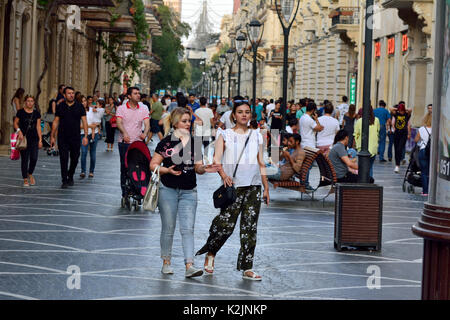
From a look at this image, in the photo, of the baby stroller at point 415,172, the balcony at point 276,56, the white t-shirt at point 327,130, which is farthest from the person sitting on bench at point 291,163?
the balcony at point 276,56

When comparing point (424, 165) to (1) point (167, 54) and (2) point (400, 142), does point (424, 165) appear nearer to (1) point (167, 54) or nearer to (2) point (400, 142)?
(2) point (400, 142)

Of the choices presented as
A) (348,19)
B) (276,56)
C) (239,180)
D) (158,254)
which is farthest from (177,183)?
(276,56)

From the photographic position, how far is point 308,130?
19.7m

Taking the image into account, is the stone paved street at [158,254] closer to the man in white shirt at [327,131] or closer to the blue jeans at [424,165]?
the blue jeans at [424,165]

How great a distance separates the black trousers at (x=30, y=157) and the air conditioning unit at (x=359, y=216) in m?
7.76

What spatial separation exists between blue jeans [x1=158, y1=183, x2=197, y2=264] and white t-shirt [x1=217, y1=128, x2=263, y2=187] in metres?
0.43

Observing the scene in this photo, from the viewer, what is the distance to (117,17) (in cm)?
4528

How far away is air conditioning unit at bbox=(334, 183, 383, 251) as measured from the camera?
11.0 metres

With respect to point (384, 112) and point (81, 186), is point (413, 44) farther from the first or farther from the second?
point (81, 186)

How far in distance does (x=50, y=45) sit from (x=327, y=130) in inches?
750

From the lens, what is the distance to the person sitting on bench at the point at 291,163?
16.2m

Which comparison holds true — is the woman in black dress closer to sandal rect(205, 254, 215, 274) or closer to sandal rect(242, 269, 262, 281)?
sandal rect(205, 254, 215, 274)

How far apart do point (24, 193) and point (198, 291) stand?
8195mm
